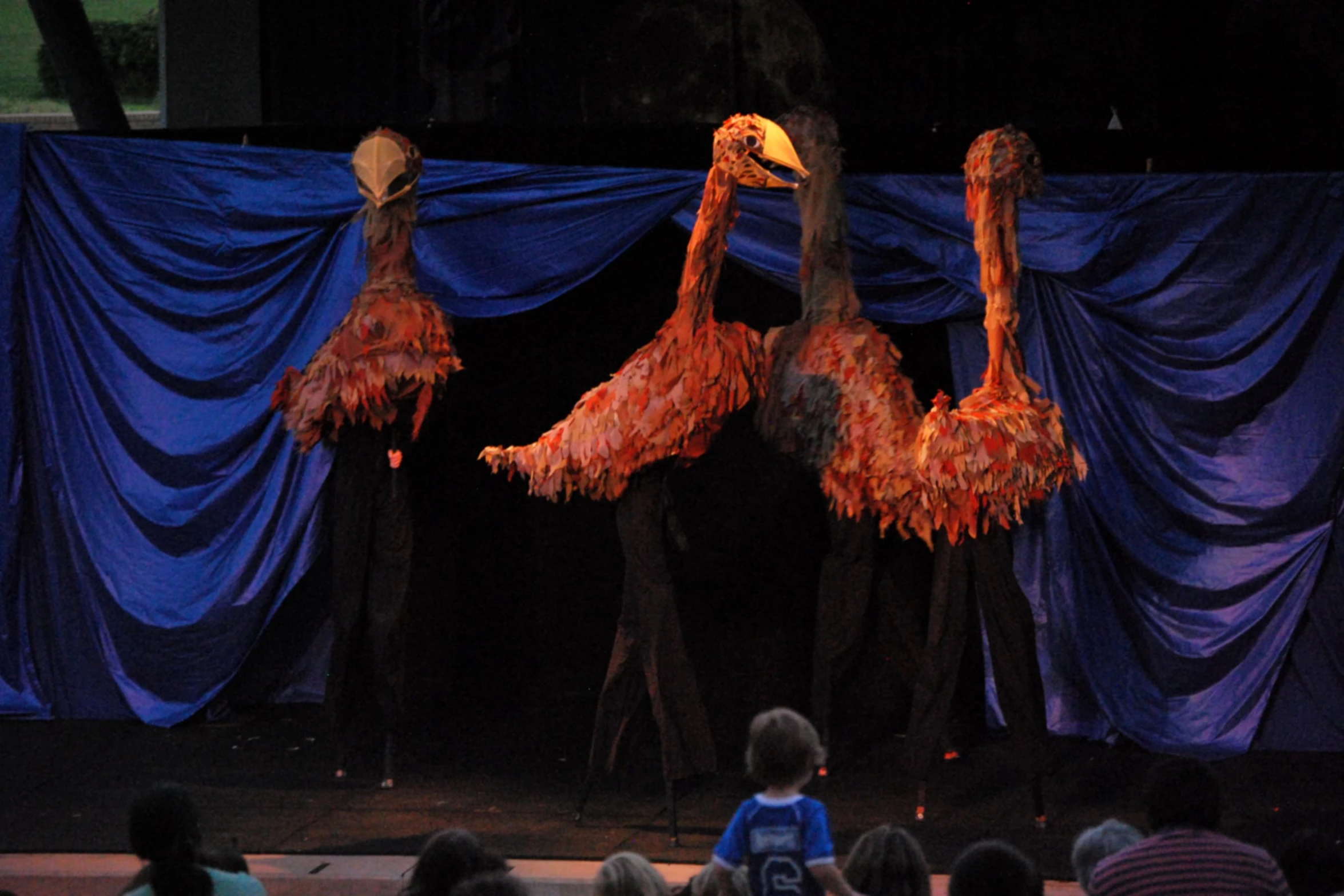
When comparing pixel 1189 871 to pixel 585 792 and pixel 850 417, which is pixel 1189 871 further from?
pixel 585 792

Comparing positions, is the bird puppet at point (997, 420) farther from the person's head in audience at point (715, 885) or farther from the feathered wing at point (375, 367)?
the person's head in audience at point (715, 885)

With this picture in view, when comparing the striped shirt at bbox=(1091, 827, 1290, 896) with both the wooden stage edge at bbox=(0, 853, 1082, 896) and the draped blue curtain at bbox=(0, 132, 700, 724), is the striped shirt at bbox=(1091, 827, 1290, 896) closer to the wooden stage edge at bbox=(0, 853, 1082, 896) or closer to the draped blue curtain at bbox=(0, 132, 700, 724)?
the wooden stage edge at bbox=(0, 853, 1082, 896)

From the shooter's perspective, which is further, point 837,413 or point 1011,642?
point 837,413

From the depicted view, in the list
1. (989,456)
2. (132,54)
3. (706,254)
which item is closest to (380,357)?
(706,254)

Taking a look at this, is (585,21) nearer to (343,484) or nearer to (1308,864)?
(343,484)

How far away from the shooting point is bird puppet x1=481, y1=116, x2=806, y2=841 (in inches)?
194

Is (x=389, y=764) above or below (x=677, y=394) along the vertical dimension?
below

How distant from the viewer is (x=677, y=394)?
4.94 meters

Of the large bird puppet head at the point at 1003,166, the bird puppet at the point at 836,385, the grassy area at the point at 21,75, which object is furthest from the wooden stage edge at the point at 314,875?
the grassy area at the point at 21,75

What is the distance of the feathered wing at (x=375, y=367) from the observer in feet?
17.8

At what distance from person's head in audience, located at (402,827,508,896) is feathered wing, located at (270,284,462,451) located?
8.27 ft

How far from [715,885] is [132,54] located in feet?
24.2

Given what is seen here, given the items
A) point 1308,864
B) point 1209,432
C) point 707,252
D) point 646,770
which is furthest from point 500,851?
point 1209,432

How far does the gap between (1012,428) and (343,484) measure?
222 centimetres
